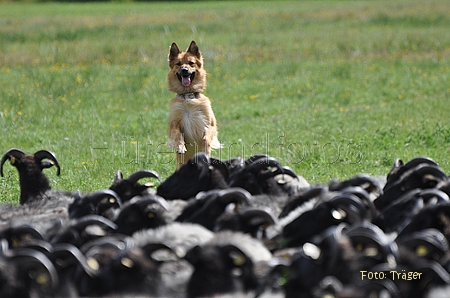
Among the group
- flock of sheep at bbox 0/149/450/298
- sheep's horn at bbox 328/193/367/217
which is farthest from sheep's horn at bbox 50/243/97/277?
sheep's horn at bbox 328/193/367/217

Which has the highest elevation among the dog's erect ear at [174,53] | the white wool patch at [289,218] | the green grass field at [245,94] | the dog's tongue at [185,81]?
the dog's erect ear at [174,53]

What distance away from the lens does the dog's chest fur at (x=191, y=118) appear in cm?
997

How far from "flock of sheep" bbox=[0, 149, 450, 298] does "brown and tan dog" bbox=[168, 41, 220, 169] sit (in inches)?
115

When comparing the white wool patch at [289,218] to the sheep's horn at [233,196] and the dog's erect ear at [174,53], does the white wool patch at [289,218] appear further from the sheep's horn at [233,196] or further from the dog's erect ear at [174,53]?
the dog's erect ear at [174,53]

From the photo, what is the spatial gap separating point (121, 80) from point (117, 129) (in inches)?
197

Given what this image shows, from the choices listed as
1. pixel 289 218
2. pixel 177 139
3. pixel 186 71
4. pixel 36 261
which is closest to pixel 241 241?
pixel 289 218

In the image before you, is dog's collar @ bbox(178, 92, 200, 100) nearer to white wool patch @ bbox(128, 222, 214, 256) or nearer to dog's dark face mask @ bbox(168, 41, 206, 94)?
dog's dark face mask @ bbox(168, 41, 206, 94)

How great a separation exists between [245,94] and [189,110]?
8287 millimetres

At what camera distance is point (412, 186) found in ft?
21.0

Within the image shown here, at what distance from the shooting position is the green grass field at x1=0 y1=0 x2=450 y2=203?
39.3ft

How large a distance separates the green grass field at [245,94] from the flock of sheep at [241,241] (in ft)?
11.1

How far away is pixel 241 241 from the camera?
488 cm

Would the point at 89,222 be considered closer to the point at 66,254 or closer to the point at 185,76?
the point at 66,254

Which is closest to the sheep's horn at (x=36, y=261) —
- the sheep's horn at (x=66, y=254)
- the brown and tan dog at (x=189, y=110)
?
the sheep's horn at (x=66, y=254)
